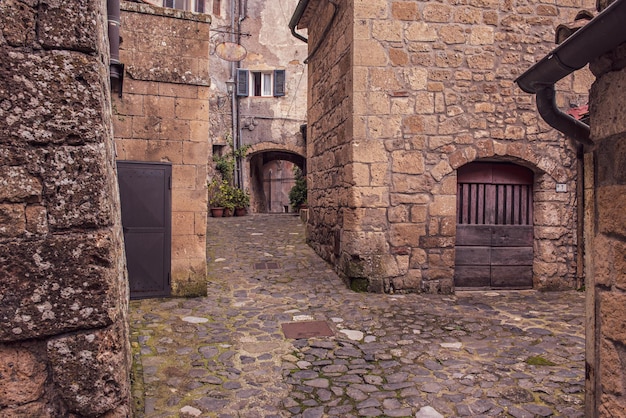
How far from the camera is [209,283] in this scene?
610 centimetres

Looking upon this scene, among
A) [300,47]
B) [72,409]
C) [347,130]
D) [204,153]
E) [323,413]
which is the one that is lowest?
[323,413]

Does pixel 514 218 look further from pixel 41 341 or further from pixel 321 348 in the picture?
pixel 41 341

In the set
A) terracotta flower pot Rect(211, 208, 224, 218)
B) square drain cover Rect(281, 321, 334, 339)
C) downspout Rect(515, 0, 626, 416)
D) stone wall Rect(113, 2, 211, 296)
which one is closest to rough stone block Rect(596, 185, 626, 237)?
downspout Rect(515, 0, 626, 416)

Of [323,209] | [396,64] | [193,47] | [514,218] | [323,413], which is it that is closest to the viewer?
[323,413]

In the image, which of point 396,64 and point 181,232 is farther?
point 396,64

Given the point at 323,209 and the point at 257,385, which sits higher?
the point at 323,209

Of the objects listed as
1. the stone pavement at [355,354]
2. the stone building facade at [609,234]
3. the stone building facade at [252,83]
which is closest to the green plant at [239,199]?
the stone building facade at [252,83]

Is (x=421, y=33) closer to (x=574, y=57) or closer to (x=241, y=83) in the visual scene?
(x=574, y=57)

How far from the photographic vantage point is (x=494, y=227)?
6.36 meters

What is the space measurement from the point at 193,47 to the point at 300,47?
404 inches

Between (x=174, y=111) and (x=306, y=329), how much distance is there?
304 centimetres

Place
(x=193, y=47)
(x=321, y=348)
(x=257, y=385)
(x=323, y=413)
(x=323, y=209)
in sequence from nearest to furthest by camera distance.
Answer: (x=323, y=413) < (x=257, y=385) < (x=321, y=348) < (x=193, y=47) < (x=323, y=209)

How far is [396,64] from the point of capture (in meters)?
5.92

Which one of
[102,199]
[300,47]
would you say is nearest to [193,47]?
[102,199]
